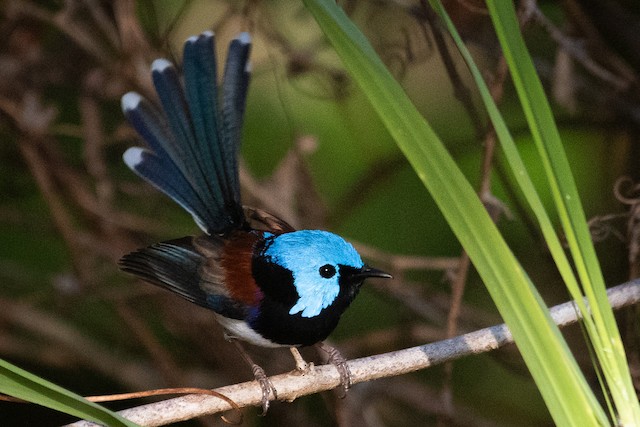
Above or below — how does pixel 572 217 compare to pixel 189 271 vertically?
below

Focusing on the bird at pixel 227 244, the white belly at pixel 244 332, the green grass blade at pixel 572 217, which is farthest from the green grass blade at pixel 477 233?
the white belly at pixel 244 332

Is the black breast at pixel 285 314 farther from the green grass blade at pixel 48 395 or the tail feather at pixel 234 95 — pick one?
the green grass blade at pixel 48 395

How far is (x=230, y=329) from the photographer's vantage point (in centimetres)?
256

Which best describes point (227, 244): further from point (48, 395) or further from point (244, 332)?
point (48, 395)

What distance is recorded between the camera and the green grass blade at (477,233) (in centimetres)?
112

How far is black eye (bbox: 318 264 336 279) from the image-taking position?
2.28 meters

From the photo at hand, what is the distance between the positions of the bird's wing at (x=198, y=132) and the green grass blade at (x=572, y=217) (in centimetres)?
162

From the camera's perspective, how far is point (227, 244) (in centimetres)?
264

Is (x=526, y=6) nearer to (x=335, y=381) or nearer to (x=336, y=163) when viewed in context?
(x=335, y=381)

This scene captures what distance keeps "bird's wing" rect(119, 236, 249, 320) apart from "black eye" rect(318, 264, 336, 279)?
0.90 feet

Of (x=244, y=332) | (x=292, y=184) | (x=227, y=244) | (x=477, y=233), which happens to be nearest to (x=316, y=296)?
(x=244, y=332)

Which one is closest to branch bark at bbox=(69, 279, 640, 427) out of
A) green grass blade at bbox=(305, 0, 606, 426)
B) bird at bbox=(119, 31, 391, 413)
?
bird at bbox=(119, 31, 391, 413)

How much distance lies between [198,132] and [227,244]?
442 mm

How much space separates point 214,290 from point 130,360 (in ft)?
5.47
